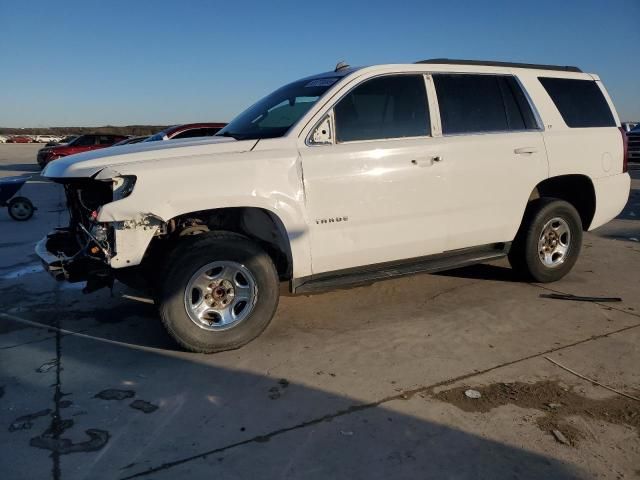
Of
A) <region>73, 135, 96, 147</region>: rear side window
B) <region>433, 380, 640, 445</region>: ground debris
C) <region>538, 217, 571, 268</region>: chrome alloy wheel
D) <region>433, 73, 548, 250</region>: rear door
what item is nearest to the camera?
<region>433, 380, 640, 445</region>: ground debris

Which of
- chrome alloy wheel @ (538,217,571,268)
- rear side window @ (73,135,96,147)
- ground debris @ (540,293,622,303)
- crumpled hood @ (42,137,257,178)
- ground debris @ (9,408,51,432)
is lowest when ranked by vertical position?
ground debris @ (540,293,622,303)

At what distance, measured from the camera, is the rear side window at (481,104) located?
4.61 metres

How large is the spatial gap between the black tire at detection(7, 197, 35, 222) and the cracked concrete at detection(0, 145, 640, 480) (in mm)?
5945

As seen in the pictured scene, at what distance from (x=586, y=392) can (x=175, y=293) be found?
2.73m

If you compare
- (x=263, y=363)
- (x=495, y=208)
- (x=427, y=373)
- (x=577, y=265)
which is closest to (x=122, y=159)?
(x=263, y=363)

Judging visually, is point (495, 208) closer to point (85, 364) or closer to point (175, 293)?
point (175, 293)

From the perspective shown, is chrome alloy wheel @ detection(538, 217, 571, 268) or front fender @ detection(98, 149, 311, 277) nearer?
front fender @ detection(98, 149, 311, 277)

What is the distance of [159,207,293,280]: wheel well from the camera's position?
3979mm

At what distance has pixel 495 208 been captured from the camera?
4820 mm

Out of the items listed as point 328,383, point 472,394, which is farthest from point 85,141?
point 472,394

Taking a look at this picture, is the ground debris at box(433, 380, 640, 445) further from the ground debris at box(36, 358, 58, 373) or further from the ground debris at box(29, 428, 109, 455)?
the ground debris at box(36, 358, 58, 373)

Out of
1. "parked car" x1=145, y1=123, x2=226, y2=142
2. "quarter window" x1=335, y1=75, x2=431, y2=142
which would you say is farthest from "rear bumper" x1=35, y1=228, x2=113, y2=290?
"parked car" x1=145, y1=123, x2=226, y2=142

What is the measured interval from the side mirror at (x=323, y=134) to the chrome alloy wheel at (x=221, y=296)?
110cm

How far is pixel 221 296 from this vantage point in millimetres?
3920
